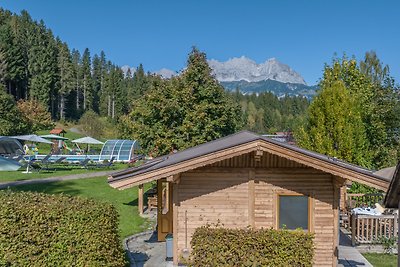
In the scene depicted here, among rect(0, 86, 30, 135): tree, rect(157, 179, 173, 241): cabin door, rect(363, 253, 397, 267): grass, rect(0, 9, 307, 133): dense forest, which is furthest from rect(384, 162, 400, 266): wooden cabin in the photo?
rect(0, 9, 307, 133): dense forest

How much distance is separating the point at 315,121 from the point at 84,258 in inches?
694

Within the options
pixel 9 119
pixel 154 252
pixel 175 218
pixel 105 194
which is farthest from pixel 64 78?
pixel 175 218

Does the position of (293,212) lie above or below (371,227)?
above

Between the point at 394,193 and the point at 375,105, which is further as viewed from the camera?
the point at 375,105

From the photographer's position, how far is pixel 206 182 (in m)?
10.8

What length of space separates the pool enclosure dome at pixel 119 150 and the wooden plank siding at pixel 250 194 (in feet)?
87.9

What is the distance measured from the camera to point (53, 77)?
75.1m

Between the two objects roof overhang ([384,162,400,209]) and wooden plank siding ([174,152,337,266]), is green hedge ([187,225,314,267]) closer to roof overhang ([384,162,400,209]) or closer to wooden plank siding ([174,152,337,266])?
wooden plank siding ([174,152,337,266])

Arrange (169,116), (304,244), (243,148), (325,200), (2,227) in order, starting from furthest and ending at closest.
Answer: (169,116)
(325,200)
(243,148)
(304,244)
(2,227)

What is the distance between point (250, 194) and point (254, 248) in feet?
5.91

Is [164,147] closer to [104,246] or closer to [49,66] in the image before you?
[104,246]

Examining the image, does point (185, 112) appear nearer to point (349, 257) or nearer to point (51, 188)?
point (51, 188)

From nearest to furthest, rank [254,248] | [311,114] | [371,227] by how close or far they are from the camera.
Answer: [254,248], [371,227], [311,114]

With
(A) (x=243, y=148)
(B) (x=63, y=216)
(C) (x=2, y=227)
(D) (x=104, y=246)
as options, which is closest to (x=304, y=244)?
(A) (x=243, y=148)
